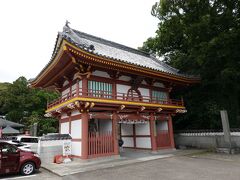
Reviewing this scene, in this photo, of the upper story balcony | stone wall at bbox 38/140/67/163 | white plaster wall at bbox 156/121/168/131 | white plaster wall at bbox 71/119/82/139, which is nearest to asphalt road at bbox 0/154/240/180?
stone wall at bbox 38/140/67/163

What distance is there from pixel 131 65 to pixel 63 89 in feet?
22.1

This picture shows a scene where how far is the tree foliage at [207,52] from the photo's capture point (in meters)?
16.7

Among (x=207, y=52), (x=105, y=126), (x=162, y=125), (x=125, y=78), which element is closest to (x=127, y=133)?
(x=162, y=125)

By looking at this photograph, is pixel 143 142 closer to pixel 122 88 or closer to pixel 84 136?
pixel 122 88

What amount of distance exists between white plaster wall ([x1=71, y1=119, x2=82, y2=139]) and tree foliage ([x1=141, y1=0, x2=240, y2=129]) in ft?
37.3

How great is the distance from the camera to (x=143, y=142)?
17.1 m

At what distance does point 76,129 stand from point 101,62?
5.07 m

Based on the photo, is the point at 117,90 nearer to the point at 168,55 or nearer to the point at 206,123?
the point at 206,123

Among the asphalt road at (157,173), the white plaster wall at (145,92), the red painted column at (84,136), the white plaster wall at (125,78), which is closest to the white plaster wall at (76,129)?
the red painted column at (84,136)

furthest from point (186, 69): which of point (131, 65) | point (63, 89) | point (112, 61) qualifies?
point (63, 89)

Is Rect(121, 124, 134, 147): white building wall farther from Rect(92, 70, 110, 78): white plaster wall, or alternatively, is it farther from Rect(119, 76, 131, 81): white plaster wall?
Rect(92, 70, 110, 78): white plaster wall

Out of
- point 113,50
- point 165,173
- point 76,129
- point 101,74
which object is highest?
point 113,50

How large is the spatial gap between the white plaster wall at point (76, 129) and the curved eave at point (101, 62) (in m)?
4.26

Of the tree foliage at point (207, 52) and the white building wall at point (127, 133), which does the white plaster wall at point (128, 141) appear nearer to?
the white building wall at point (127, 133)
